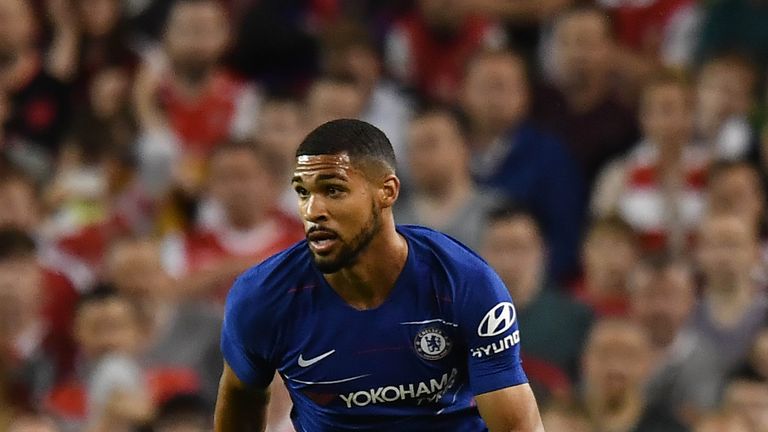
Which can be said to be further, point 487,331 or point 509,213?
point 509,213

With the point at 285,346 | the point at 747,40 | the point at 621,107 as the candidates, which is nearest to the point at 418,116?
the point at 621,107

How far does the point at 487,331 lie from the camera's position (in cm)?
395

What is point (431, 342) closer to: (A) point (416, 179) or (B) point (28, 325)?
(A) point (416, 179)

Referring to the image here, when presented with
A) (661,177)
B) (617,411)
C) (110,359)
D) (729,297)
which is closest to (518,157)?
(661,177)

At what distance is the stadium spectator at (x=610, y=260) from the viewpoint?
731 centimetres

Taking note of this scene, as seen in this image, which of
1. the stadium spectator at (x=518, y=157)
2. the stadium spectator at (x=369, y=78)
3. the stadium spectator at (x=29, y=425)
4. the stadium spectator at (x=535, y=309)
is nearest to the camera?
the stadium spectator at (x=29, y=425)

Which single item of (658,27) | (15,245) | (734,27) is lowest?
(15,245)

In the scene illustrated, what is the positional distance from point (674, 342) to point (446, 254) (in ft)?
10.6

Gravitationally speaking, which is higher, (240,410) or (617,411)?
(240,410)

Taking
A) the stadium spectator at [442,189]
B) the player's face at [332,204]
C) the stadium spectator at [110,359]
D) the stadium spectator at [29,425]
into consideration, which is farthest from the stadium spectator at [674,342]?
the player's face at [332,204]

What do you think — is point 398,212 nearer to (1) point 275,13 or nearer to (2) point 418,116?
(2) point 418,116

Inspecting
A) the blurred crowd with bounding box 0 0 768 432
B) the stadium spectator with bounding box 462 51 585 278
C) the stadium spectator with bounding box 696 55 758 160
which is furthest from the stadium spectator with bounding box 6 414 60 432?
the stadium spectator with bounding box 696 55 758 160

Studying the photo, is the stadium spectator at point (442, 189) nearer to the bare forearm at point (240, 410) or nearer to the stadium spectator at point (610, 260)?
the stadium spectator at point (610, 260)

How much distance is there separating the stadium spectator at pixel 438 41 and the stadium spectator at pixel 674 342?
180cm
